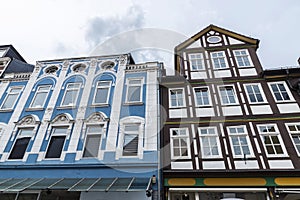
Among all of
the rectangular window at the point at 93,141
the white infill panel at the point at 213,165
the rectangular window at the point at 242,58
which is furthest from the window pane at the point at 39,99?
the rectangular window at the point at 242,58

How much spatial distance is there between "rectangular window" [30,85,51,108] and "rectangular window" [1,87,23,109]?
1.32 meters

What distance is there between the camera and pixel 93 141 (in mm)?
10781

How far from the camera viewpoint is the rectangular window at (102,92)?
12.2 metres

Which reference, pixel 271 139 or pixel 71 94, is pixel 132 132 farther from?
pixel 271 139

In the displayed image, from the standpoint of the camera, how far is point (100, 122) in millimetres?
11172

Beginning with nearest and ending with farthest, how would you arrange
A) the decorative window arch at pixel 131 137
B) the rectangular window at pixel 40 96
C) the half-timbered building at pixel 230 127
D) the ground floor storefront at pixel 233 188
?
1. the ground floor storefront at pixel 233 188
2. the half-timbered building at pixel 230 127
3. the decorative window arch at pixel 131 137
4. the rectangular window at pixel 40 96

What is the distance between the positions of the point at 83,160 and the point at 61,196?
2.04m

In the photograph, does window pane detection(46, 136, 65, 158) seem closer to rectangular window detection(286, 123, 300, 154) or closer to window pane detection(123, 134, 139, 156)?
window pane detection(123, 134, 139, 156)

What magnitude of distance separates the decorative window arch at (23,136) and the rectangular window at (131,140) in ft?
16.9

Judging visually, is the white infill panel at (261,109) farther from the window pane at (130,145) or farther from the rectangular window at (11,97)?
the rectangular window at (11,97)

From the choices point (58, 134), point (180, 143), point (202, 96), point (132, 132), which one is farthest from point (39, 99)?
point (202, 96)

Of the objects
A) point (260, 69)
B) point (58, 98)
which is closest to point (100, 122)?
point (58, 98)

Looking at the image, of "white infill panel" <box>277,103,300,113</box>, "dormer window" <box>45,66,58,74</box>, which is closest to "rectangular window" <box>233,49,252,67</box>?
"white infill panel" <box>277,103,300,113</box>

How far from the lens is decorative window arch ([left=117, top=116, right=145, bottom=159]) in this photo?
10.0m
